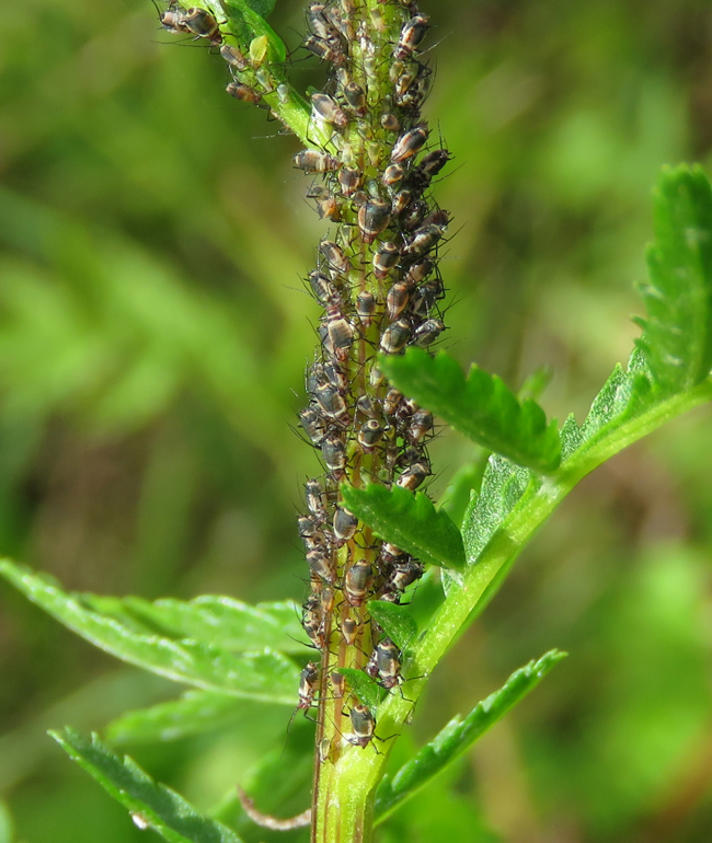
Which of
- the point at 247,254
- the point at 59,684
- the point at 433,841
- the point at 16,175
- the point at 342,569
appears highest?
the point at 16,175

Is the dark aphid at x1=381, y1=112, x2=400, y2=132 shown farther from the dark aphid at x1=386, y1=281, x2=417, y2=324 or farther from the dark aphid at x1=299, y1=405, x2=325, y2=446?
the dark aphid at x1=299, y1=405, x2=325, y2=446

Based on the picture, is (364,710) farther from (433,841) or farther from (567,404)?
(567,404)

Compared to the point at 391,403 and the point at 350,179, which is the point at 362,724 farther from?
the point at 350,179

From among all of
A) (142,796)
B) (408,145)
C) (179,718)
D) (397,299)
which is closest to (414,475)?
(397,299)

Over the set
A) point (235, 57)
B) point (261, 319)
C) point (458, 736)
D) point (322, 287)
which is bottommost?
point (458, 736)

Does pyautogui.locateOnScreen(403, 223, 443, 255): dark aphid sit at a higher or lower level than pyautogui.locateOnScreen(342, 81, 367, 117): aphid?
lower

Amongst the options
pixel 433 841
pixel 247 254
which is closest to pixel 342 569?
pixel 433 841

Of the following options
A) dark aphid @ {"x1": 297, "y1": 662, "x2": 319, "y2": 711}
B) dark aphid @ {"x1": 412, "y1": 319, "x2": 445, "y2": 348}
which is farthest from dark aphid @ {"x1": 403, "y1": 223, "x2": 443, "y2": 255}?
dark aphid @ {"x1": 297, "y1": 662, "x2": 319, "y2": 711}
